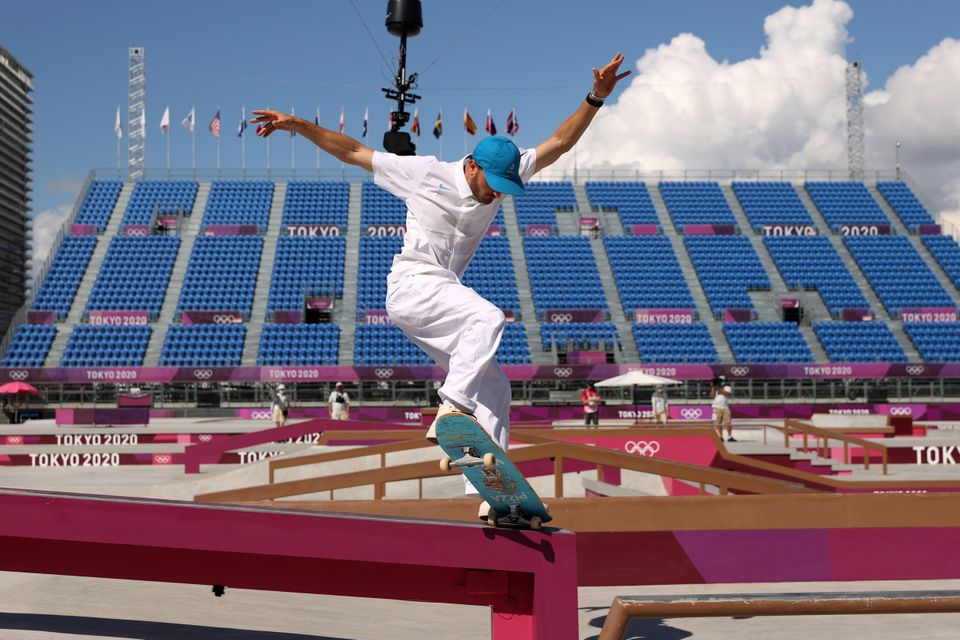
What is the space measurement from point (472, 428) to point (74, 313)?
39.5 m

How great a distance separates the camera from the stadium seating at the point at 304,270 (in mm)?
39406

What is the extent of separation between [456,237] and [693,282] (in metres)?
39.3

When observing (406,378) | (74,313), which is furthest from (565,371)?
(74,313)

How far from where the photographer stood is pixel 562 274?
4175 cm

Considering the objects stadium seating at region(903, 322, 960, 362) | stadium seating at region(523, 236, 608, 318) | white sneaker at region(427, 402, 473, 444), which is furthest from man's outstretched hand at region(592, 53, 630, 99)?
stadium seating at region(903, 322, 960, 362)

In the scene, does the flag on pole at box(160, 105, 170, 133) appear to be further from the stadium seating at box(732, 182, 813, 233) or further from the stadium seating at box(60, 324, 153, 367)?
the stadium seating at box(732, 182, 813, 233)

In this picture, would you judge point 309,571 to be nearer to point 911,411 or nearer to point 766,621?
point 766,621

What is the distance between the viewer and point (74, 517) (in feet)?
8.96

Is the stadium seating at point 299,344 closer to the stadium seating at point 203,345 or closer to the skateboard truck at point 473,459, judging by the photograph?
the stadium seating at point 203,345

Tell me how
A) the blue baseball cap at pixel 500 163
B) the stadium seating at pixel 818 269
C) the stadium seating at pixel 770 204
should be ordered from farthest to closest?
the stadium seating at pixel 770 204 → the stadium seating at pixel 818 269 → the blue baseball cap at pixel 500 163

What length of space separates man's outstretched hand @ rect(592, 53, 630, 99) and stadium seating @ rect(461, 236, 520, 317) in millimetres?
34260

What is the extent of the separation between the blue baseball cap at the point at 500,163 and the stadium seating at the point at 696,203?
144 ft

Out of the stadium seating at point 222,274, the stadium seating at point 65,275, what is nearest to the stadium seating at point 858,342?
the stadium seating at point 222,274

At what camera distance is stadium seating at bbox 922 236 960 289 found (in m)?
42.1
